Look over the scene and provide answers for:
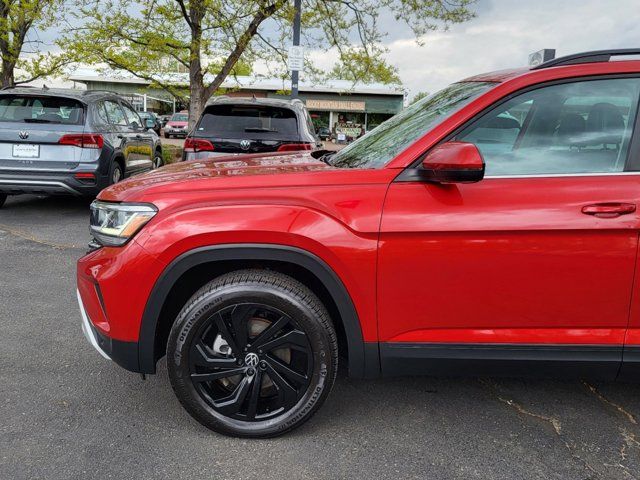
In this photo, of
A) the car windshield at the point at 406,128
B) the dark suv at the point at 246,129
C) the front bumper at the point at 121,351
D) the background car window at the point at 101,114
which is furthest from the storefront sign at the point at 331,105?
the front bumper at the point at 121,351

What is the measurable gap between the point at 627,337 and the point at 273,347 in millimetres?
1600

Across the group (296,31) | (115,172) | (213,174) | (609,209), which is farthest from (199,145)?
(296,31)

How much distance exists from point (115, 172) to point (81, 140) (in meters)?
0.84

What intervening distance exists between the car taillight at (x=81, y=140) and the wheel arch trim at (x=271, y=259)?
529cm

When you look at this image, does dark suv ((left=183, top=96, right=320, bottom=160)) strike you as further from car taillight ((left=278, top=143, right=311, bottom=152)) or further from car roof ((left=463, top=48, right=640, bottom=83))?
car roof ((left=463, top=48, right=640, bottom=83))

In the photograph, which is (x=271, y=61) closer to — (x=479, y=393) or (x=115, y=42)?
(x=115, y=42)

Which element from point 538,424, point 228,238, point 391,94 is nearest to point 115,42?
point 228,238

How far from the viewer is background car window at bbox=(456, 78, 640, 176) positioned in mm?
2475

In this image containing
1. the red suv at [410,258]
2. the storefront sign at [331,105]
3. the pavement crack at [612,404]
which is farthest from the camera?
the storefront sign at [331,105]

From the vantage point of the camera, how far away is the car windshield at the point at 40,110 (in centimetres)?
696

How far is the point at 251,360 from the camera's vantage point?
101 inches

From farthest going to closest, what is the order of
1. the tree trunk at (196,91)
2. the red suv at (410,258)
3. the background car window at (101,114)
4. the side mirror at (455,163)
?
1. the tree trunk at (196,91)
2. the background car window at (101,114)
3. the red suv at (410,258)
4. the side mirror at (455,163)

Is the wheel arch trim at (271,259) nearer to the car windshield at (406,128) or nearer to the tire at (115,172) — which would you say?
the car windshield at (406,128)

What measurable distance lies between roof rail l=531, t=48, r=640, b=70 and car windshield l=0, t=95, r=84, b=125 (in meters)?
6.23
